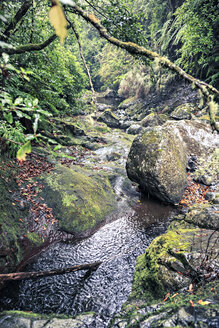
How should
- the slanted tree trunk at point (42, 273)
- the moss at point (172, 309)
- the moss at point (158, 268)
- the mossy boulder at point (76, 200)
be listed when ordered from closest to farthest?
the moss at point (172, 309)
the slanted tree trunk at point (42, 273)
the moss at point (158, 268)
the mossy boulder at point (76, 200)

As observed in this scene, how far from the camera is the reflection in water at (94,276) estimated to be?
2.83m

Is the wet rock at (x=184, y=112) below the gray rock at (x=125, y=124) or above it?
above

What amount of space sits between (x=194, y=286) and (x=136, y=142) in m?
5.06

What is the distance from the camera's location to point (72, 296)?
303cm

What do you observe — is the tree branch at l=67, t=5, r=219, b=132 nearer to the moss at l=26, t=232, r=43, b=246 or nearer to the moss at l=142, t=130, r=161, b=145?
the moss at l=26, t=232, r=43, b=246

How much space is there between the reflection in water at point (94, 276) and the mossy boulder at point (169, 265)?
0.40 meters

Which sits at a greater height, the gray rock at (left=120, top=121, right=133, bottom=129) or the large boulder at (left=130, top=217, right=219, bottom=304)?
the gray rock at (left=120, top=121, right=133, bottom=129)

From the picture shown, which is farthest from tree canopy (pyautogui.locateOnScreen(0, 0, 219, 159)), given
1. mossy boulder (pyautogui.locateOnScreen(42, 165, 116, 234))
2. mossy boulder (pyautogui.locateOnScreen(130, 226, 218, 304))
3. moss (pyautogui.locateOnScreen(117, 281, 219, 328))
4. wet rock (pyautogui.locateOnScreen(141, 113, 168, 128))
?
wet rock (pyautogui.locateOnScreen(141, 113, 168, 128))

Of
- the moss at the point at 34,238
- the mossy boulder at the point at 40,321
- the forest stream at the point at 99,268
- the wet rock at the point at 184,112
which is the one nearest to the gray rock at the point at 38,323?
the mossy boulder at the point at 40,321

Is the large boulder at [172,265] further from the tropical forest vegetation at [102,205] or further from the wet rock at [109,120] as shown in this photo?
the wet rock at [109,120]

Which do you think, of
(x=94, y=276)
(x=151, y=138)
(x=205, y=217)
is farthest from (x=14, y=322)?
(x=151, y=138)

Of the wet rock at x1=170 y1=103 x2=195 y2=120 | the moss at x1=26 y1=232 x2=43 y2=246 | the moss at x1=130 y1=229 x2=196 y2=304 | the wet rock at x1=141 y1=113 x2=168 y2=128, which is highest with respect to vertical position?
the wet rock at x1=170 y1=103 x2=195 y2=120

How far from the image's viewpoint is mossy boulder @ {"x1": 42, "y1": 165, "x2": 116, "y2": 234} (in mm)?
4699

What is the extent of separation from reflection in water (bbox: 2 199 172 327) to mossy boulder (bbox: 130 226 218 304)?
1.30 feet
